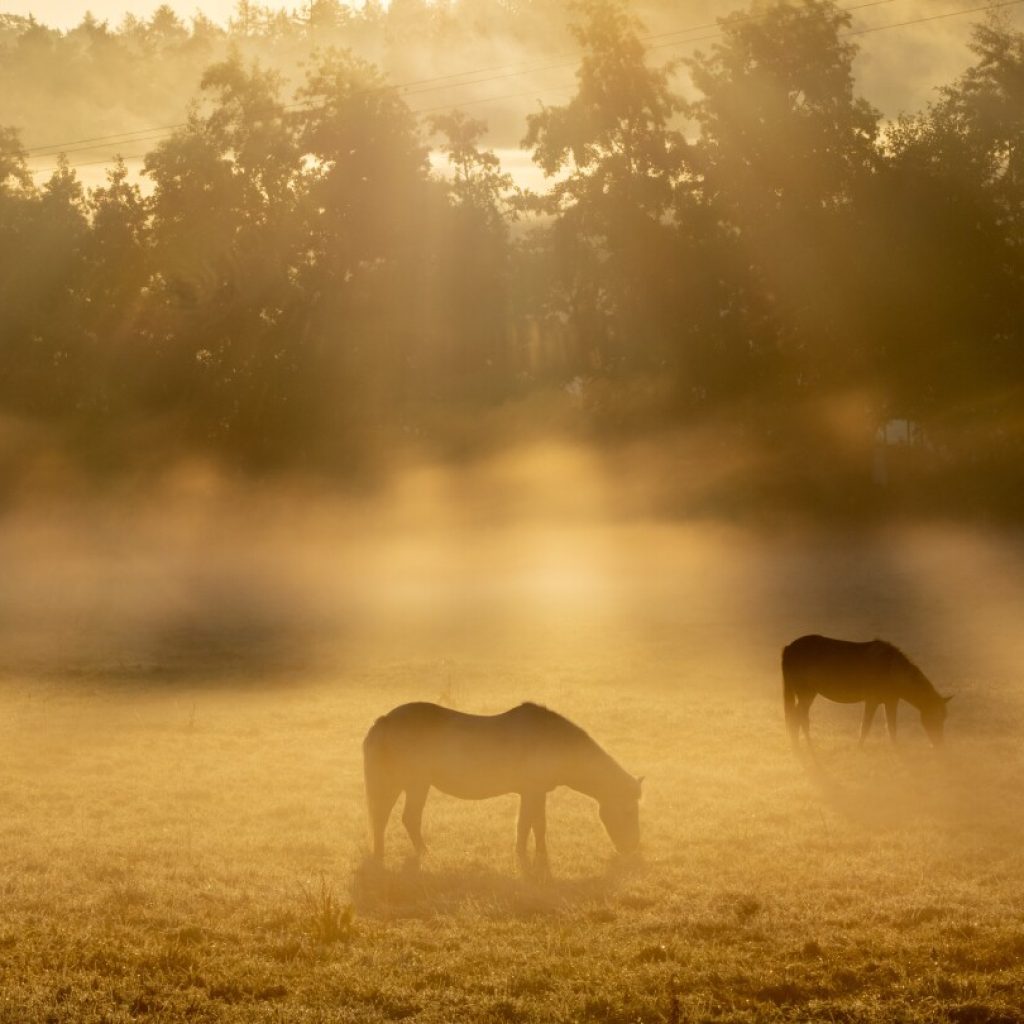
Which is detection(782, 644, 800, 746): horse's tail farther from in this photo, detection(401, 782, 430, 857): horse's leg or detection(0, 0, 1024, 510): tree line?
detection(0, 0, 1024, 510): tree line

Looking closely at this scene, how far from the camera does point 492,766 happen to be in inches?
504

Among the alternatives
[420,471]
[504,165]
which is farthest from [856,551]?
[504,165]

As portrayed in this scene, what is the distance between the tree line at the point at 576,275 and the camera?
4503 cm

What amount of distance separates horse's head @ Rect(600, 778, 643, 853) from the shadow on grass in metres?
0.17

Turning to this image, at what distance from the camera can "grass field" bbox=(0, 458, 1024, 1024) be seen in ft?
30.2

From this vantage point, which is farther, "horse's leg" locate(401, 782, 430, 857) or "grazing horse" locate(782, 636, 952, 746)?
"grazing horse" locate(782, 636, 952, 746)

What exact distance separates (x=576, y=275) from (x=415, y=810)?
36.4 metres

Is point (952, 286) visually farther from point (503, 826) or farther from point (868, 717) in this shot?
point (503, 826)

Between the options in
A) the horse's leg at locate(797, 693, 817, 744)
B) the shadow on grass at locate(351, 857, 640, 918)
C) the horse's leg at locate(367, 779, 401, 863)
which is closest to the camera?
the shadow on grass at locate(351, 857, 640, 918)

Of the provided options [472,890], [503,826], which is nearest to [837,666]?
[503,826]

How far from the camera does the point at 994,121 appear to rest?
1850 inches

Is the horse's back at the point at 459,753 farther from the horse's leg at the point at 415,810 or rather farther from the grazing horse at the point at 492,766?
the horse's leg at the point at 415,810

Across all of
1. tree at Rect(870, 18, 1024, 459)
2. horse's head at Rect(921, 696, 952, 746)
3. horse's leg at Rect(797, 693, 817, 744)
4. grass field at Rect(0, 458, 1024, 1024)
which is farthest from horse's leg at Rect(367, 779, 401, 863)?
tree at Rect(870, 18, 1024, 459)

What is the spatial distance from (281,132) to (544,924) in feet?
139
